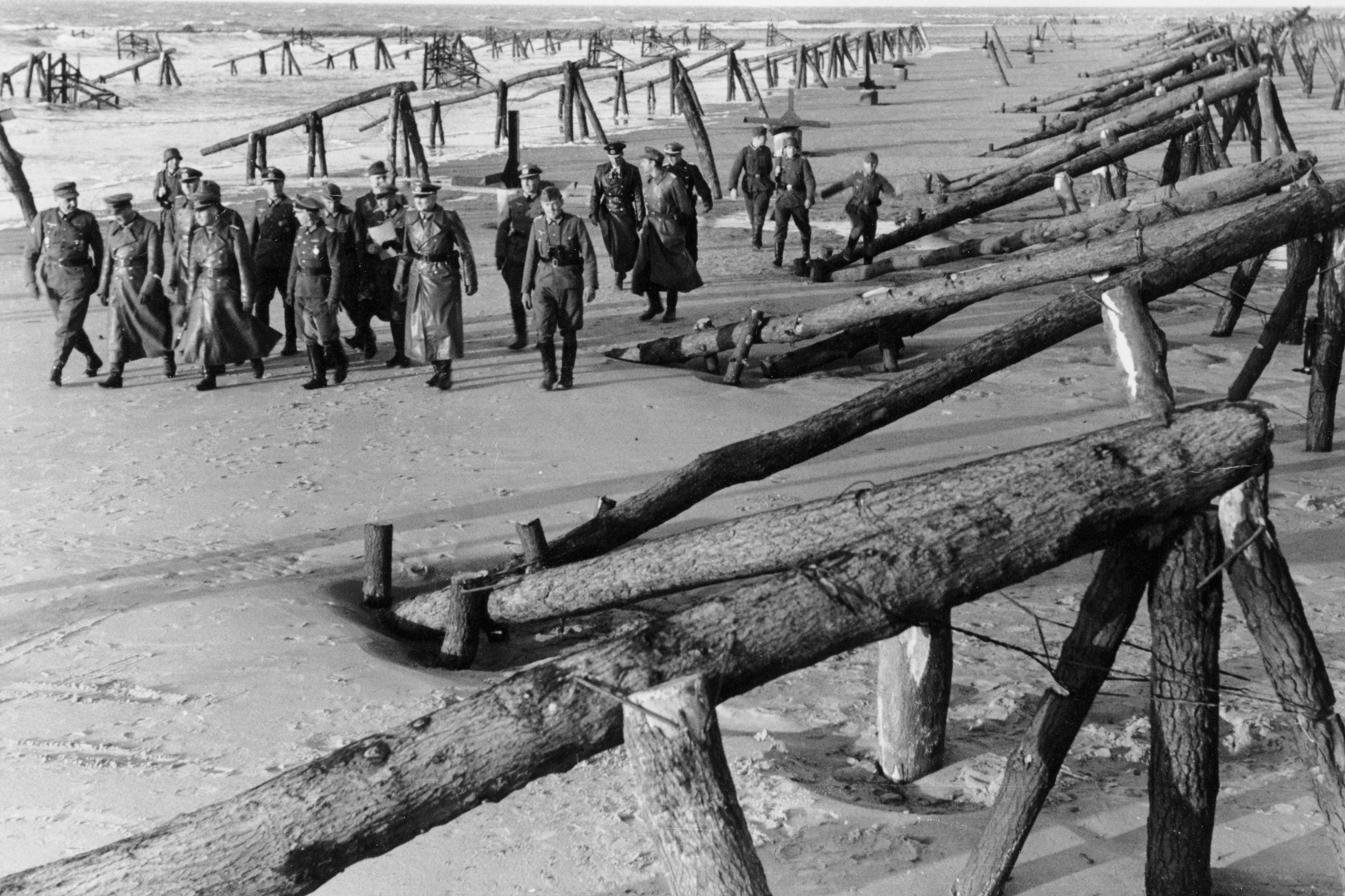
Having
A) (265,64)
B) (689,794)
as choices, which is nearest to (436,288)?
(689,794)

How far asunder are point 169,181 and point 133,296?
3.18 metres

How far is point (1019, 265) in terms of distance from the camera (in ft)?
24.4

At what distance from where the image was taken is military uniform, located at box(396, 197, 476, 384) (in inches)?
414

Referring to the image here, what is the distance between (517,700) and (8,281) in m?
14.1

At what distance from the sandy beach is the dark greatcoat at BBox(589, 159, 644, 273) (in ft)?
2.05

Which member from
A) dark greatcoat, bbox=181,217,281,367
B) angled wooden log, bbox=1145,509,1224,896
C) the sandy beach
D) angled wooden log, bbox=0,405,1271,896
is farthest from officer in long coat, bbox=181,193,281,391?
angled wooden log, bbox=1145,509,1224,896

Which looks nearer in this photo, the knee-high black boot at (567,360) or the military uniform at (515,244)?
the knee-high black boot at (567,360)

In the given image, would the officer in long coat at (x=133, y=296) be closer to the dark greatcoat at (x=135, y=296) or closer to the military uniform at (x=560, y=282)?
the dark greatcoat at (x=135, y=296)

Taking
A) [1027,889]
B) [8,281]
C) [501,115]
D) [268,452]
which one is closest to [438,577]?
[268,452]

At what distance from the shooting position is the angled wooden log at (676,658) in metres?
2.88

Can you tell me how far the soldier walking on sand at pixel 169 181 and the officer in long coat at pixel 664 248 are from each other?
4.59 m

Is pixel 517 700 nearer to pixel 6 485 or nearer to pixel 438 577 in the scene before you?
pixel 438 577

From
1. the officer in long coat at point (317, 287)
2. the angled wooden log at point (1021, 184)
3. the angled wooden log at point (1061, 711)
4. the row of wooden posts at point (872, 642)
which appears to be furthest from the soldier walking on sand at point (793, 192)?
the angled wooden log at point (1061, 711)

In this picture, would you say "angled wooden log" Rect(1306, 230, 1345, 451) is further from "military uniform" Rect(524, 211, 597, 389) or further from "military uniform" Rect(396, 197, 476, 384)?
"military uniform" Rect(396, 197, 476, 384)
